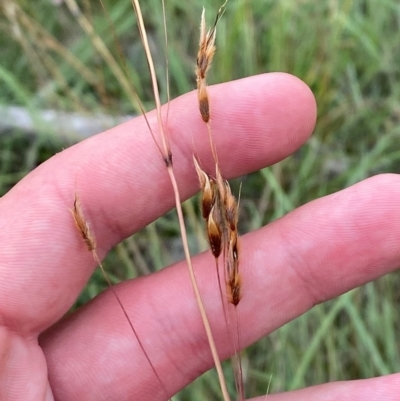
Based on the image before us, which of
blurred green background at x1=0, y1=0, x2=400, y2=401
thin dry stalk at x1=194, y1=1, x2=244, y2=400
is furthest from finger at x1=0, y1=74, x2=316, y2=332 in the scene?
blurred green background at x1=0, y1=0, x2=400, y2=401

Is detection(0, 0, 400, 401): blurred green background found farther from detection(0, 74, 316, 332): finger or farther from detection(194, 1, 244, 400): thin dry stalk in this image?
detection(194, 1, 244, 400): thin dry stalk

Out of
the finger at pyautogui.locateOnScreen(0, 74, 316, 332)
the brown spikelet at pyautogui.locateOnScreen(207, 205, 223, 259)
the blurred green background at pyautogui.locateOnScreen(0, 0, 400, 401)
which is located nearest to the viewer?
the brown spikelet at pyautogui.locateOnScreen(207, 205, 223, 259)

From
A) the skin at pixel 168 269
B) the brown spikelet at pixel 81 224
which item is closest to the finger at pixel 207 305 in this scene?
the skin at pixel 168 269

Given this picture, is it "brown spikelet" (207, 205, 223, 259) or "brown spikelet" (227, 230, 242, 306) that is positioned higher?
"brown spikelet" (207, 205, 223, 259)

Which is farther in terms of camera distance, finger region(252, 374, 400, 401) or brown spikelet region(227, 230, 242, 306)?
finger region(252, 374, 400, 401)

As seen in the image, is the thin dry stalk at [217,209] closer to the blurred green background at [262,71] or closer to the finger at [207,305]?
the finger at [207,305]

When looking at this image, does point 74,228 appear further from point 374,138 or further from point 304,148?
point 374,138

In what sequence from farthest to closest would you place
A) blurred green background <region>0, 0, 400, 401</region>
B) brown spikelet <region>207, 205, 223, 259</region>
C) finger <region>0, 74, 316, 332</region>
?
1. blurred green background <region>0, 0, 400, 401</region>
2. finger <region>0, 74, 316, 332</region>
3. brown spikelet <region>207, 205, 223, 259</region>
